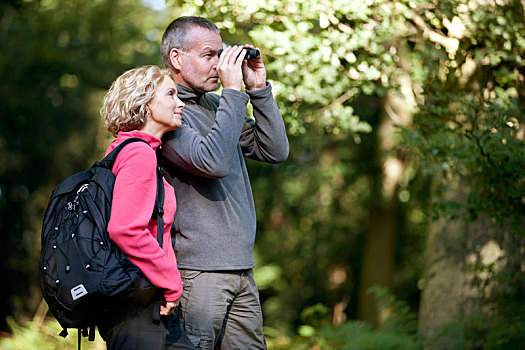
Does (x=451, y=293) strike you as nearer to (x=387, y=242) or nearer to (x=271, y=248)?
(x=387, y=242)

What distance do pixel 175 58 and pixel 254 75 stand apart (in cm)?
38

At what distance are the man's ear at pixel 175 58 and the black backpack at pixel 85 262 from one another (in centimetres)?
66

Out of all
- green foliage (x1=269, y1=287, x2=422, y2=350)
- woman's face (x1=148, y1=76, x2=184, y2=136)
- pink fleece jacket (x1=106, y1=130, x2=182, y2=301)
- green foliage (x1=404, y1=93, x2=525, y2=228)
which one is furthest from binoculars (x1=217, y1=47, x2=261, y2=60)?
green foliage (x1=269, y1=287, x2=422, y2=350)

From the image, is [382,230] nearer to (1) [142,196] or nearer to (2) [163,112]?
(2) [163,112]

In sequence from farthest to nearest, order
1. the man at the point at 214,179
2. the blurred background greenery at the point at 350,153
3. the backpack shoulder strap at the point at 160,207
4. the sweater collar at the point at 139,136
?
the blurred background greenery at the point at 350,153
the man at the point at 214,179
the sweater collar at the point at 139,136
the backpack shoulder strap at the point at 160,207

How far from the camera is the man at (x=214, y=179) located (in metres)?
2.62

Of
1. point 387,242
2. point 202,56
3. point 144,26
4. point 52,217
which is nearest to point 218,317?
point 52,217

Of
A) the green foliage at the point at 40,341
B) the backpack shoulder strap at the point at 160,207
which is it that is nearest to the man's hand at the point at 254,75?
the backpack shoulder strap at the point at 160,207

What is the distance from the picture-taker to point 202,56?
9.31 ft

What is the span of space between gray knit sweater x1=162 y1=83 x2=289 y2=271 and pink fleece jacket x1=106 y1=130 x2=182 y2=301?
0.77ft

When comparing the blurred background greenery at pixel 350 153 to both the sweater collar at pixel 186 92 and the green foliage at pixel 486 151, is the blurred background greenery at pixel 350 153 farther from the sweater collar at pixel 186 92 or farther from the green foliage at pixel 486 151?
the sweater collar at pixel 186 92

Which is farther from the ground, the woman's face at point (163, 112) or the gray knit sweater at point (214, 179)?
the woman's face at point (163, 112)

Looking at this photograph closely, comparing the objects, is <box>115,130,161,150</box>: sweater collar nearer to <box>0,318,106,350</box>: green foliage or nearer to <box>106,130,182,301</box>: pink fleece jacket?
<box>106,130,182,301</box>: pink fleece jacket

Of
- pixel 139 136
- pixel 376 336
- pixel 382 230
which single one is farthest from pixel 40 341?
pixel 382 230
